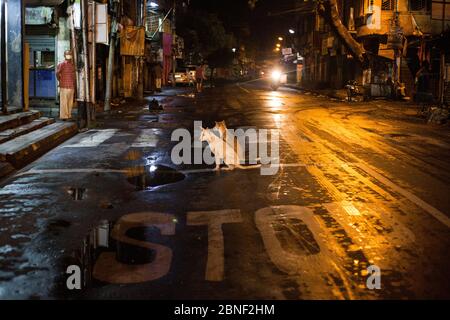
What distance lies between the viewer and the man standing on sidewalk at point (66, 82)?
16.7m

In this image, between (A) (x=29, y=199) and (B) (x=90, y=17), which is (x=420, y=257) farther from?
(B) (x=90, y=17)

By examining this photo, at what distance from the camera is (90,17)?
52.8 feet

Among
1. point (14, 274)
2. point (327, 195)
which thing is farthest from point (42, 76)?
point (14, 274)

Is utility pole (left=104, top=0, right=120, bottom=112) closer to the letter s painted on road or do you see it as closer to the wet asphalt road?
the wet asphalt road

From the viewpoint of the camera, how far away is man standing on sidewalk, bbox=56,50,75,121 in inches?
656

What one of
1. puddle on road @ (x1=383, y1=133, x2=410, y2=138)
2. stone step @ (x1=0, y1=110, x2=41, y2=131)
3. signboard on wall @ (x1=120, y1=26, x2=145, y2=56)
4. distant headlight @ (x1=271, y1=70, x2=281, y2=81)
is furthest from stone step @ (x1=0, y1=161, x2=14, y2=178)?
distant headlight @ (x1=271, y1=70, x2=281, y2=81)

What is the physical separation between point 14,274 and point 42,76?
18585mm

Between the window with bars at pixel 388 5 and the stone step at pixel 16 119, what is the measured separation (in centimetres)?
2665

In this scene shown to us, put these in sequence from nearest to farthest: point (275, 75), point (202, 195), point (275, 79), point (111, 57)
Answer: point (202, 195) → point (111, 57) → point (275, 75) → point (275, 79)

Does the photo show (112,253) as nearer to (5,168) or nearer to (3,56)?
(5,168)

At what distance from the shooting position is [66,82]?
1675 centimetres

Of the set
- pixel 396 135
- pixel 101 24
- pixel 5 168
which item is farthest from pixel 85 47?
pixel 396 135

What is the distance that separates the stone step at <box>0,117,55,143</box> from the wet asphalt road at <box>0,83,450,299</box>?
4.58 feet

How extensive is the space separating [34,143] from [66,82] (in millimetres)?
5317
